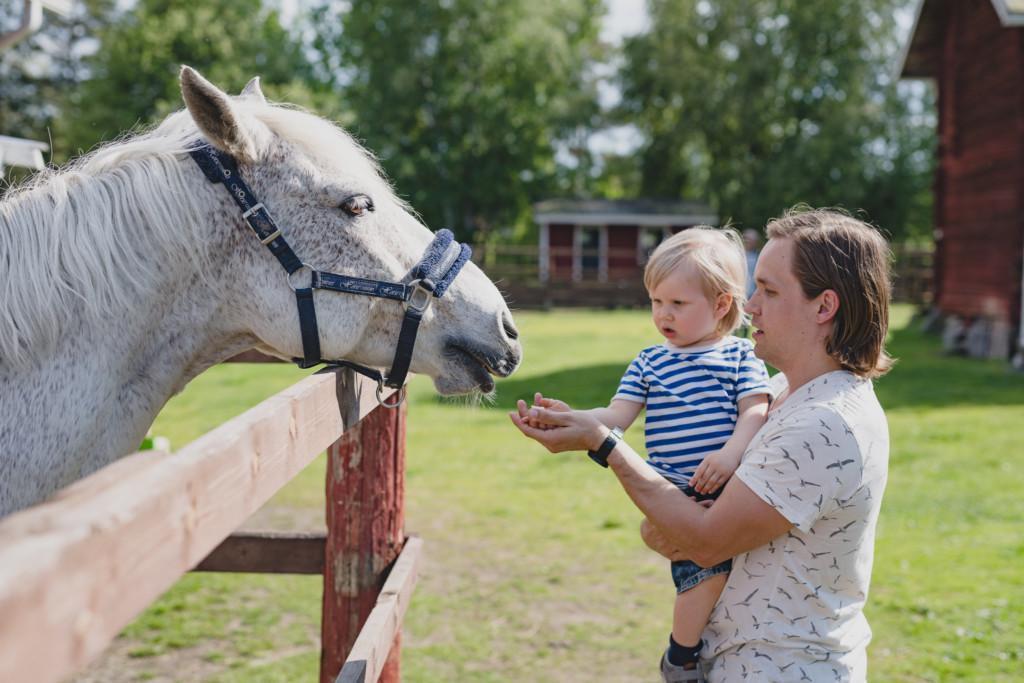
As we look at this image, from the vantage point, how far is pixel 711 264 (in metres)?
2.34

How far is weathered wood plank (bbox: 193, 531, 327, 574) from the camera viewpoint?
3365mm

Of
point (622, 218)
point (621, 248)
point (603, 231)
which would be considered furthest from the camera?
point (621, 248)

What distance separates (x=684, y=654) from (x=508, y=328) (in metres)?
0.95

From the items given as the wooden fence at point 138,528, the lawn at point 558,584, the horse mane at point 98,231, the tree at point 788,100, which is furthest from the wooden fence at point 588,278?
the wooden fence at point 138,528

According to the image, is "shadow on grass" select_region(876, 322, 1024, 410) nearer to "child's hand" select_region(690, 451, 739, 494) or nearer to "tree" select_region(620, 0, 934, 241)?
"child's hand" select_region(690, 451, 739, 494)

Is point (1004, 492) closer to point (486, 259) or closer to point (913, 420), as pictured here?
point (913, 420)

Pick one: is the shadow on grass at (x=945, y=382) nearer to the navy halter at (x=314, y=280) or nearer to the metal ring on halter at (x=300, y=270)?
Answer: the navy halter at (x=314, y=280)

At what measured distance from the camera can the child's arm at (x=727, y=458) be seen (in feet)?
6.88

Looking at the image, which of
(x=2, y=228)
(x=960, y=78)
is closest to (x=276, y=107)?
(x=2, y=228)

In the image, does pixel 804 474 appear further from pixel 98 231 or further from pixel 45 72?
pixel 45 72

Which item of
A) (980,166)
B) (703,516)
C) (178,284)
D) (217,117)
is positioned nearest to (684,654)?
(703,516)

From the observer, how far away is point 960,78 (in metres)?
18.2

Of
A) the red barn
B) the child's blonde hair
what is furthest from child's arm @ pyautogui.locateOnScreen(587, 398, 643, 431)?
the red barn

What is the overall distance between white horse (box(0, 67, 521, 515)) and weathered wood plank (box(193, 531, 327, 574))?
1227 mm
